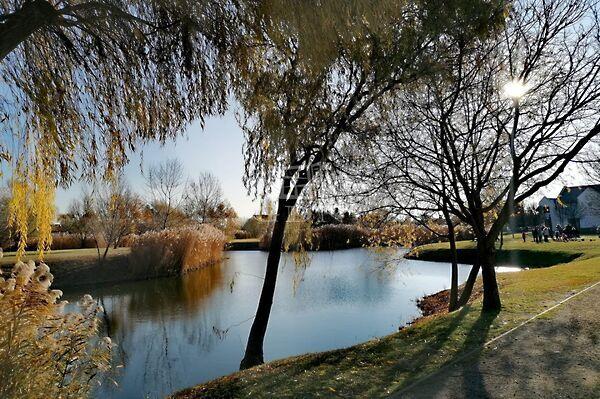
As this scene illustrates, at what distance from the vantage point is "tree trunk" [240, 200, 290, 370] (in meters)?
5.66

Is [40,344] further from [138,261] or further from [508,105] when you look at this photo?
[138,261]

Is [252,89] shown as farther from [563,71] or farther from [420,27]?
[563,71]

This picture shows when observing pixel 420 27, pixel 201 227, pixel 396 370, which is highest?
pixel 420 27

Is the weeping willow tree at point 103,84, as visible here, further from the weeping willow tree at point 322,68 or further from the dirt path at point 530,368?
the dirt path at point 530,368

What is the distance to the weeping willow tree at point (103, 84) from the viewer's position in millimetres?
2893

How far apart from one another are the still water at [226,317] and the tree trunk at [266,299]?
338 millimetres

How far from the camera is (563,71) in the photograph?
620 cm

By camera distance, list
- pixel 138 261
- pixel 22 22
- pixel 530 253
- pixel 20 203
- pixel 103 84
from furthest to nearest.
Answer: pixel 530 253 < pixel 138 261 < pixel 103 84 < pixel 20 203 < pixel 22 22

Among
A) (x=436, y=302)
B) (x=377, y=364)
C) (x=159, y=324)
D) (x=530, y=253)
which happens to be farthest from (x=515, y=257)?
(x=377, y=364)

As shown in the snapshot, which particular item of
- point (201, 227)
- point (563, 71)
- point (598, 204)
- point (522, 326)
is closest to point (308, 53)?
point (522, 326)

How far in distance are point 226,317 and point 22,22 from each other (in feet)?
26.5

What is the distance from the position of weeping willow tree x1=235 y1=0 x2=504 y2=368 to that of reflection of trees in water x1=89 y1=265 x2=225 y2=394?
3.67 meters

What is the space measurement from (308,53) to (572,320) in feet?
16.3

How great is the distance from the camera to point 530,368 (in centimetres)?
366
